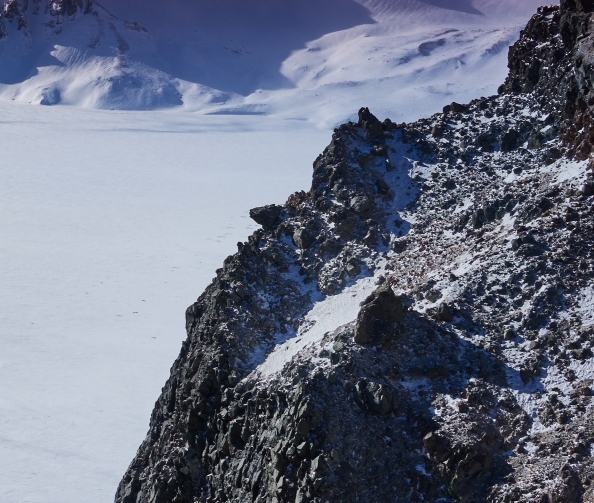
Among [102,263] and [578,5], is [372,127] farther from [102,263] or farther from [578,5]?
[102,263]

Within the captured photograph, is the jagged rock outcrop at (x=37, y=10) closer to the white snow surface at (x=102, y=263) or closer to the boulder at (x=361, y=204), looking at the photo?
the white snow surface at (x=102, y=263)

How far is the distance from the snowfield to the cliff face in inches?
80.1

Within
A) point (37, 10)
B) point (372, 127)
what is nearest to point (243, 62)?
point (37, 10)

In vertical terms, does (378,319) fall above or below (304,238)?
below

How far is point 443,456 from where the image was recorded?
16.9 m

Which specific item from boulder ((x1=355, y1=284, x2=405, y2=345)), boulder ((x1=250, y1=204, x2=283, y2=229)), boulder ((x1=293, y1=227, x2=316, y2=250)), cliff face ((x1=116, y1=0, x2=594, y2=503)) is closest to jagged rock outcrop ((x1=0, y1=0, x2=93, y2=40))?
boulder ((x1=250, y1=204, x2=283, y2=229))

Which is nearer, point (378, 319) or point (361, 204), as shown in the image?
point (378, 319)

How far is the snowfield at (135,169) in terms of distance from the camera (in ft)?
124

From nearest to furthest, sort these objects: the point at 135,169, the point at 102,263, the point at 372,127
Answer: the point at 372,127
the point at 102,263
the point at 135,169

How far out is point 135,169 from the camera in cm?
10631

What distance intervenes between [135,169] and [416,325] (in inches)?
3585

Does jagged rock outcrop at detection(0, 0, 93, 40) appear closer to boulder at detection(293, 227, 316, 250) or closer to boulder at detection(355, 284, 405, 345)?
boulder at detection(293, 227, 316, 250)

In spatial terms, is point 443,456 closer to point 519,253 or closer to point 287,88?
A: point 519,253

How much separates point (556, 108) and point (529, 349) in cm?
954
